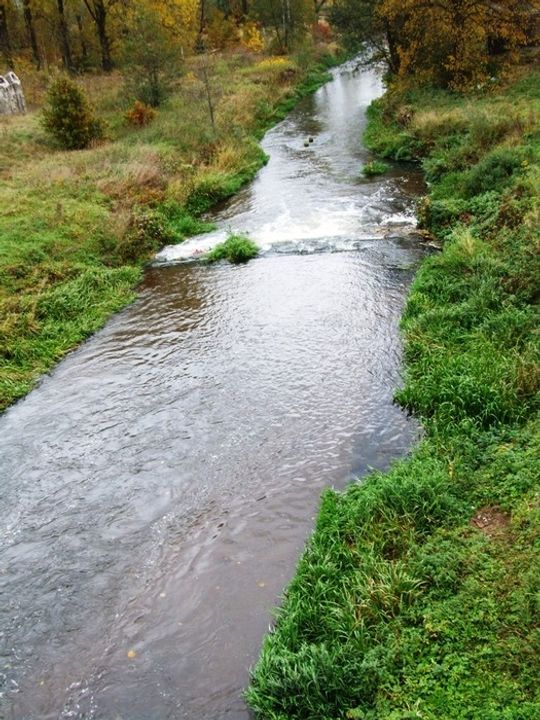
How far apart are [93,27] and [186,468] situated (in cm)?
4740

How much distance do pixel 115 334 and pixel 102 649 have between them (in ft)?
25.5

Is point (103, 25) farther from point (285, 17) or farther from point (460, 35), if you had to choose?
point (460, 35)

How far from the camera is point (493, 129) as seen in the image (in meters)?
17.7

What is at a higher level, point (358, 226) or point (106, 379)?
point (358, 226)

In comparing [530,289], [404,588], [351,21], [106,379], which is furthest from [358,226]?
[351,21]

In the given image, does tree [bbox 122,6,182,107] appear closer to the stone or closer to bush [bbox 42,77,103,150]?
the stone

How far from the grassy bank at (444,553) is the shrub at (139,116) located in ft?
68.7

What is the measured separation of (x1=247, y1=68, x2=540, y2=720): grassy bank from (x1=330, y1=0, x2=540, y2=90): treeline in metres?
17.3

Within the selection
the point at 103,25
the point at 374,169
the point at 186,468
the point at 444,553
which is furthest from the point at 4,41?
the point at 444,553

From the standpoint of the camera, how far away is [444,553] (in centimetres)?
591

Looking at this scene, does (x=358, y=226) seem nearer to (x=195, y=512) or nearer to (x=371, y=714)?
(x=195, y=512)

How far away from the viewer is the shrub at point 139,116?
2733cm

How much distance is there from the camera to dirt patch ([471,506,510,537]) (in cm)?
610

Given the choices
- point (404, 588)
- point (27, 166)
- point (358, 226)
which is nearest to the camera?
point (404, 588)
